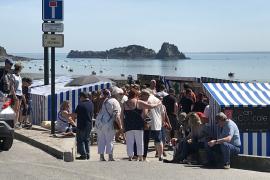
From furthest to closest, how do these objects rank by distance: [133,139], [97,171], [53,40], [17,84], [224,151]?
1. [17,84]
2. [53,40]
3. [133,139]
4. [224,151]
5. [97,171]

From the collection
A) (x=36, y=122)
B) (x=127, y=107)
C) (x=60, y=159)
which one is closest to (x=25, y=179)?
(x=60, y=159)

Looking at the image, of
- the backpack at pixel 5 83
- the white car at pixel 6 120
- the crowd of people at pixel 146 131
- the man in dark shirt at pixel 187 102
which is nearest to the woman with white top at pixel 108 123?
the crowd of people at pixel 146 131

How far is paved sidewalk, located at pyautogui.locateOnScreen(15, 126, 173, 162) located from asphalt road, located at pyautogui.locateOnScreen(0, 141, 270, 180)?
0.28 m

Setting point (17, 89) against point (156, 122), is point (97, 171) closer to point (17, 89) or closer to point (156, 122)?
point (156, 122)

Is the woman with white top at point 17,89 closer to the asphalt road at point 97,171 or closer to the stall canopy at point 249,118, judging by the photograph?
the asphalt road at point 97,171

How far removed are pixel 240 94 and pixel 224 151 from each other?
2263 millimetres

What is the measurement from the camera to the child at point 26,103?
15875mm

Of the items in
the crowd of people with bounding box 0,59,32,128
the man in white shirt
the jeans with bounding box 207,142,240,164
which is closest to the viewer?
the jeans with bounding box 207,142,240,164

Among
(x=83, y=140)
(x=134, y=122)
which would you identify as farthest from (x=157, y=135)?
(x=83, y=140)

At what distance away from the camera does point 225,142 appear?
11281mm

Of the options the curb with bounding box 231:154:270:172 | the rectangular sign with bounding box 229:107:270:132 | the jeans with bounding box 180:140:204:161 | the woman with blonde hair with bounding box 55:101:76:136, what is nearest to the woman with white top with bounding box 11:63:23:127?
the woman with blonde hair with bounding box 55:101:76:136

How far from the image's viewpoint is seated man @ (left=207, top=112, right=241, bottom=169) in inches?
441

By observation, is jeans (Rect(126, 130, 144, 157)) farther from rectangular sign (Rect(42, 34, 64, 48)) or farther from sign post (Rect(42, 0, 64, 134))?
rectangular sign (Rect(42, 34, 64, 48))

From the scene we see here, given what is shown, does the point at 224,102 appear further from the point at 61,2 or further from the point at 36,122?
the point at 36,122
